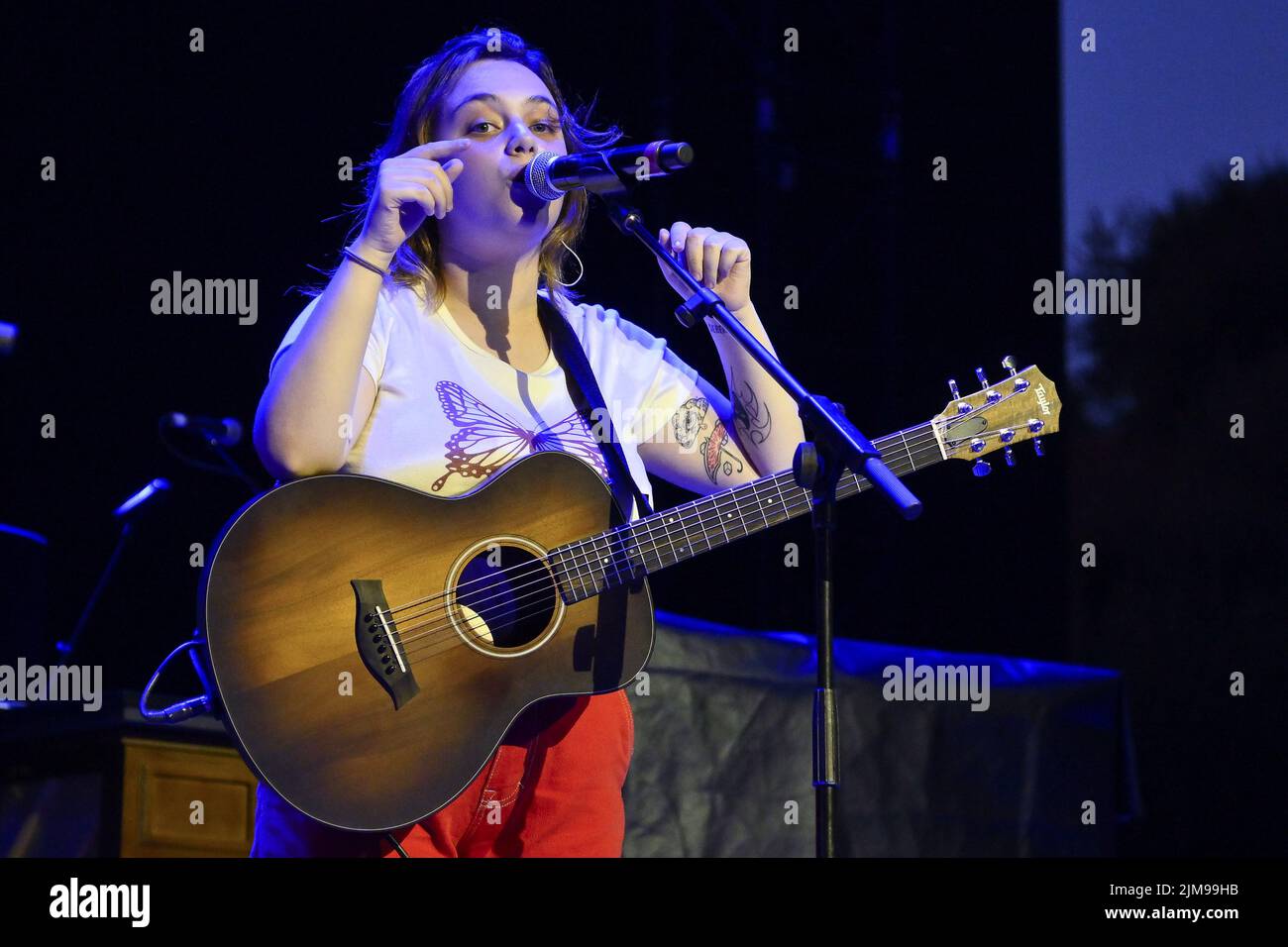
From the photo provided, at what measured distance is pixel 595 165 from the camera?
2.22 m

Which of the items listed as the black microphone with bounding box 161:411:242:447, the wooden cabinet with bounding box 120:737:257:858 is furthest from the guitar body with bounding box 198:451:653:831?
the black microphone with bounding box 161:411:242:447

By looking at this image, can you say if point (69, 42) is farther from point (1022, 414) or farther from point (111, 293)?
point (1022, 414)

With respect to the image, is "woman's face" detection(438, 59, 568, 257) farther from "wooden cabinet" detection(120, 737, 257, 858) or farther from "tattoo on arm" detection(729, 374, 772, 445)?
"wooden cabinet" detection(120, 737, 257, 858)

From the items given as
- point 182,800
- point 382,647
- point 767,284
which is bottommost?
point 182,800

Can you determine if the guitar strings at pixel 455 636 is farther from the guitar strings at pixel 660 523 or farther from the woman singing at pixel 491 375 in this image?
the woman singing at pixel 491 375

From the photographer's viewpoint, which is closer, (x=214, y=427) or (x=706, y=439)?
(x=706, y=439)

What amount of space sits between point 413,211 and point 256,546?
573 millimetres

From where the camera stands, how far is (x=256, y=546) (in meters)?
2.16

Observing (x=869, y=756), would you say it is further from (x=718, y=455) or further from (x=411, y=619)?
(x=411, y=619)

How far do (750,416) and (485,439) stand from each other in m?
0.55

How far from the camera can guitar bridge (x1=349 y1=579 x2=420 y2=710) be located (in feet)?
7.20

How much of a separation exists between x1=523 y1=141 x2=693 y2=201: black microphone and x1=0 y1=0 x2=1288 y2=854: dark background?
3.05 m

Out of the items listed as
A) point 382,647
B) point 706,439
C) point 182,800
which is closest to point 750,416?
point 706,439
